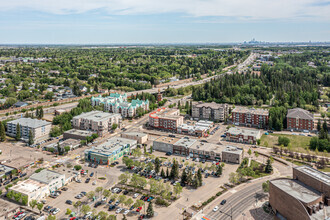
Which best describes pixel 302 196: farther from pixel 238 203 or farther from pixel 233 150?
pixel 233 150

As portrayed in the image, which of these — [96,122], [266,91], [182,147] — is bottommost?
[182,147]

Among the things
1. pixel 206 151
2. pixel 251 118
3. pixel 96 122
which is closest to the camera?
pixel 206 151

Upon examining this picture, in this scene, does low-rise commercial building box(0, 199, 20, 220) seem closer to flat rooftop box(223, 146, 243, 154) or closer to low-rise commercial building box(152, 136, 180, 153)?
low-rise commercial building box(152, 136, 180, 153)

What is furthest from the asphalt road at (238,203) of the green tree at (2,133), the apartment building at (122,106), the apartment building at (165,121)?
the green tree at (2,133)

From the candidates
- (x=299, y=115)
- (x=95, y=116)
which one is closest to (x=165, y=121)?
(x=95, y=116)

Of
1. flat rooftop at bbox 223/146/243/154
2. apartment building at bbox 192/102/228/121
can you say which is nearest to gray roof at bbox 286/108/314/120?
apartment building at bbox 192/102/228/121
